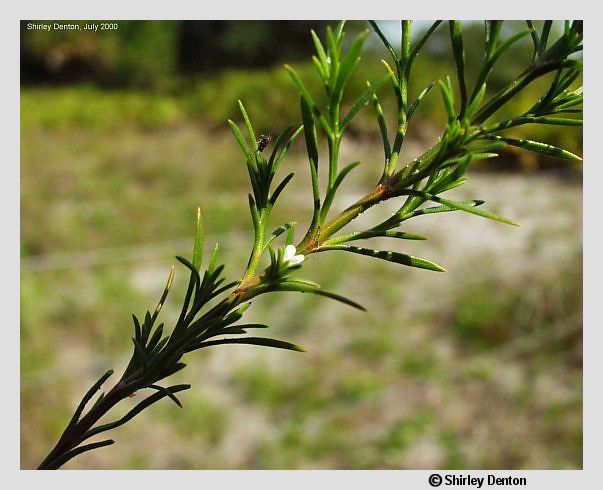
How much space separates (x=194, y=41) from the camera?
4.73 meters

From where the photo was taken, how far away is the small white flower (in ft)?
0.56

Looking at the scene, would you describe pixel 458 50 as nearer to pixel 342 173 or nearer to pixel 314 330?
pixel 342 173

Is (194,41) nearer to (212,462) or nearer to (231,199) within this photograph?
(231,199)

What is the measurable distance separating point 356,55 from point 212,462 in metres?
1.62

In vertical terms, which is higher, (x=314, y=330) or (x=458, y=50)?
(x=458, y=50)

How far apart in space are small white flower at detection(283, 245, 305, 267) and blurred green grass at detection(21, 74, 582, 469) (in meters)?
1.56

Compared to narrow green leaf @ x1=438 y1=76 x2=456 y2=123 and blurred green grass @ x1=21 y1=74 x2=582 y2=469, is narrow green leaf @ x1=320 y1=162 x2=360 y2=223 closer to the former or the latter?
narrow green leaf @ x1=438 y1=76 x2=456 y2=123

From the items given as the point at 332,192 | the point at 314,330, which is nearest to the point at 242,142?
the point at 332,192

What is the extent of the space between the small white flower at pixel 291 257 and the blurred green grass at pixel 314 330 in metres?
1.56

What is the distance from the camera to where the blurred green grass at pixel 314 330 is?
1.68m

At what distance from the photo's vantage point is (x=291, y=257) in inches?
6.8

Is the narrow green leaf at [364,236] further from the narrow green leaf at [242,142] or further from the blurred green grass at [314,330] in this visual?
the blurred green grass at [314,330]

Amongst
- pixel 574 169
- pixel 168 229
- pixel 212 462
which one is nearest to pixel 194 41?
pixel 168 229

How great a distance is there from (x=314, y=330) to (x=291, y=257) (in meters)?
2.06
